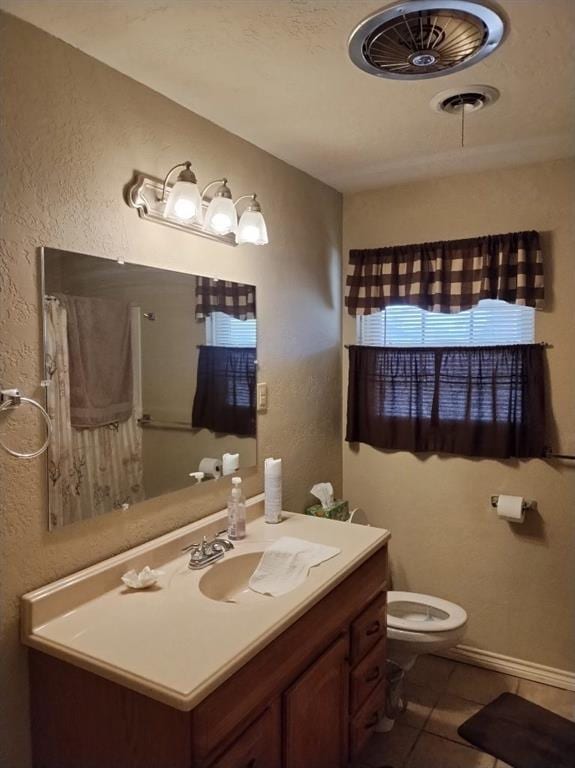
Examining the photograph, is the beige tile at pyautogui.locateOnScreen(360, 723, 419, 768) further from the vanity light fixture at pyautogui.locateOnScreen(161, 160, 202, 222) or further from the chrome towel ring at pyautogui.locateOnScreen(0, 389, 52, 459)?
the vanity light fixture at pyautogui.locateOnScreen(161, 160, 202, 222)

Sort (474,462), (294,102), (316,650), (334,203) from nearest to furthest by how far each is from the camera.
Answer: (316,650) < (294,102) < (474,462) < (334,203)

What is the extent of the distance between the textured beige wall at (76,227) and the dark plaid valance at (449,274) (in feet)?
2.03

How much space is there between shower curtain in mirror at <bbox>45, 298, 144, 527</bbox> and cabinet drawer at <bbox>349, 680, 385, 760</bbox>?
109 cm

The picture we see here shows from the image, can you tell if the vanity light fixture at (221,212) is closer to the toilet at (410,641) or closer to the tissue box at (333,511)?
the tissue box at (333,511)

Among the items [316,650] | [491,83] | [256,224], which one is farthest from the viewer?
[256,224]

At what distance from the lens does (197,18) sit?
1350 millimetres

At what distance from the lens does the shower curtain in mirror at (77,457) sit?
140cm

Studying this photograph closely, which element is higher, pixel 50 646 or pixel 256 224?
pixel 256 224

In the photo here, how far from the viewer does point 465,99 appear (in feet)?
5.89

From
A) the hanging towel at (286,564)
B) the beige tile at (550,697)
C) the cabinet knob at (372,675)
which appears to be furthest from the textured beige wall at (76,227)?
the beige tile at (550,697)

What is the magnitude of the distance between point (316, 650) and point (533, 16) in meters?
1.82

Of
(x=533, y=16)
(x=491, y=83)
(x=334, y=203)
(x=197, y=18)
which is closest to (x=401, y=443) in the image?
(x=334, y=203)

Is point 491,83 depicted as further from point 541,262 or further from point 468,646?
point 468,646

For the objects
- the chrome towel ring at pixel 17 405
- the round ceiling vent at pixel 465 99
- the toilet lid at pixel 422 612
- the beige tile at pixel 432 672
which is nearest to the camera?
the chrome towel ring at pixel 17 405
